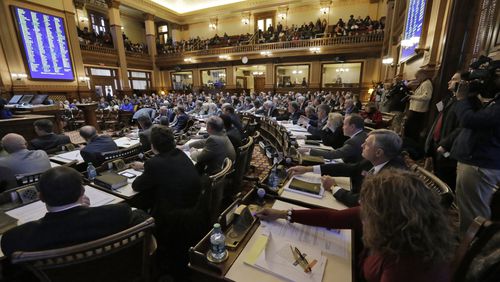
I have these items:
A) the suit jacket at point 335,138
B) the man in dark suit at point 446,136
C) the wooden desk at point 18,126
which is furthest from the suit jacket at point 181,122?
the man in dark suit at point 446,136

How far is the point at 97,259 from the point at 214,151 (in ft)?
5.59

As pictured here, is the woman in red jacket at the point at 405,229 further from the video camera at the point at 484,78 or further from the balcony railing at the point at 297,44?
the balcony railing at the point at 297,44

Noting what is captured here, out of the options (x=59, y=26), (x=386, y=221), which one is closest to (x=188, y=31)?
(x=59, y=26)

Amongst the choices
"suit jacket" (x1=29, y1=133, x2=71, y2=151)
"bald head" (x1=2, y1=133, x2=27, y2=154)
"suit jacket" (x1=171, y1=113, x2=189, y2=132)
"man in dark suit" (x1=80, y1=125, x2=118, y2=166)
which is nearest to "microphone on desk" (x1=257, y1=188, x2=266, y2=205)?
"man in dark suit" (x1=80, y1=125, x2=118, y2=166)

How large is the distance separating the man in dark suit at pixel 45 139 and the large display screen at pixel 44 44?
30.6 ft

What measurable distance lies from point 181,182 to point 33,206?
1.10 meters

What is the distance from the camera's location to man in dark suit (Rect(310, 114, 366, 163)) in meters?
2.37

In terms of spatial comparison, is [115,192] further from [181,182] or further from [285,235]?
[285,235]

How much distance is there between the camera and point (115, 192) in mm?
1896

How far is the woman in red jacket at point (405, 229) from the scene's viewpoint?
2.38 feet

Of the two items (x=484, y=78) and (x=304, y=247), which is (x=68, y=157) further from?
(x=484, y=78)

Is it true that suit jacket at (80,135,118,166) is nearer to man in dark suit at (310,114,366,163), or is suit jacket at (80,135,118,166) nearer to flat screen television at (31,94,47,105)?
man in dark suit at (310,114,366,163)

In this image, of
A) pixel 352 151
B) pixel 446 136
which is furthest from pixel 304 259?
pixel 446 136

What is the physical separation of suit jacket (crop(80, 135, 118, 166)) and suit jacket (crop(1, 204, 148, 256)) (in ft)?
5.92
